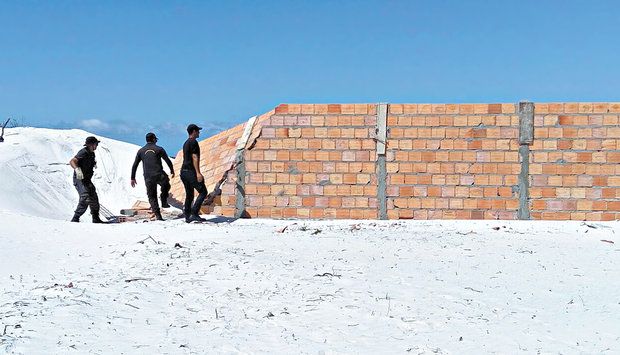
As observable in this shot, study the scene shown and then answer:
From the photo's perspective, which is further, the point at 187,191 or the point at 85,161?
the point at 187,191

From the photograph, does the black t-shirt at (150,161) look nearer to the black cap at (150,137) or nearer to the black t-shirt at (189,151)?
the black cap at (150,137)

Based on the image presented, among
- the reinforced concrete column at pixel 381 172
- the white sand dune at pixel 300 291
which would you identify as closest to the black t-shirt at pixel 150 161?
the white sand dune at pixel 300 291

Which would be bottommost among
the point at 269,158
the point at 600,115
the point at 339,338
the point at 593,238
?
the point at 339,338

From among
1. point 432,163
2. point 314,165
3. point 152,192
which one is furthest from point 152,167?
point 432,163

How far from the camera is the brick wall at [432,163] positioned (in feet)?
33.3

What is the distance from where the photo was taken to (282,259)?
6168mm

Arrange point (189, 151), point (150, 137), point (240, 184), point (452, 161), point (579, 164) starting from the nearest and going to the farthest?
point (189, 151), point (150, 137), point (579, 164), point (452, 161), point (240, 184)

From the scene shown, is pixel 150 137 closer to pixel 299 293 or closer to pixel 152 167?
pixel 152 167

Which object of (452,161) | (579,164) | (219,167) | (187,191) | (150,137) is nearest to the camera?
(187,191)

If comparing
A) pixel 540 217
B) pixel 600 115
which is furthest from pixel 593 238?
pixel 600 115

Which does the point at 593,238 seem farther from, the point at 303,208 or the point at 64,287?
the point at 64,287

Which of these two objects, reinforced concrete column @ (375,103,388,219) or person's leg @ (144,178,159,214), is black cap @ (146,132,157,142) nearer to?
person's leg @ (144,178,159,214)

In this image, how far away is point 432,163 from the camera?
1029cm

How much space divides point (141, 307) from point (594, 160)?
8.68 metres
